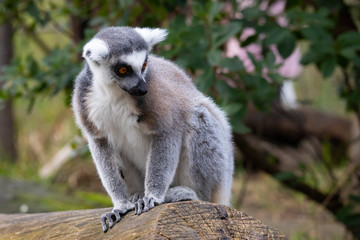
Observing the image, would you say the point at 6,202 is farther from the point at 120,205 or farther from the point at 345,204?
the point at 345,204

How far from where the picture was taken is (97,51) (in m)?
3.49

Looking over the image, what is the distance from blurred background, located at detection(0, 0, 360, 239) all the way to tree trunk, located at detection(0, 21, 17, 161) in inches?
0.9

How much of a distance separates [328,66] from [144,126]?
2.25 m

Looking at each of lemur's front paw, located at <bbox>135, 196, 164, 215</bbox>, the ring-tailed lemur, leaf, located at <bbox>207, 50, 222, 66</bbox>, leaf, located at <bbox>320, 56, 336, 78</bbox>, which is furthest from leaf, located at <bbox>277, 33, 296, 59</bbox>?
lemur's front paw, located at <bbox>135, 196, 164, 215</bbox>

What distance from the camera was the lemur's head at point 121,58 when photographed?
11.2 ft

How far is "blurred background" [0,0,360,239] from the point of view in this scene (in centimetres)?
494

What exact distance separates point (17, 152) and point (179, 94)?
27.4 feet

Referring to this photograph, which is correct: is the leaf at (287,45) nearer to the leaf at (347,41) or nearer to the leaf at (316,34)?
the leaf at (316,34)

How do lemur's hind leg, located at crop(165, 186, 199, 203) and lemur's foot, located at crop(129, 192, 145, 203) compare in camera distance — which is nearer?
lemur's hind leg, located at crop(165, 186, 199, 203)

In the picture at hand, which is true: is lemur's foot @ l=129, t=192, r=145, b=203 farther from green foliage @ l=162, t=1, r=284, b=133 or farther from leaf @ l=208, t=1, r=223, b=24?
leaf @ l=208, t=1, r=223, b=24

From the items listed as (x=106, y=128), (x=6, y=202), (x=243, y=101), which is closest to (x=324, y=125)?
(x=243, y=101)

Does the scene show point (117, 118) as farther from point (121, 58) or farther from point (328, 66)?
point (328, 66)

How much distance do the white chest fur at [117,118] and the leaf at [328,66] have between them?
2124 millimetres

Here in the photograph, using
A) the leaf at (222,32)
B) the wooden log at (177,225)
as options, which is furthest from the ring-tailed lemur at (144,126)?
the leaf at (222,32)
